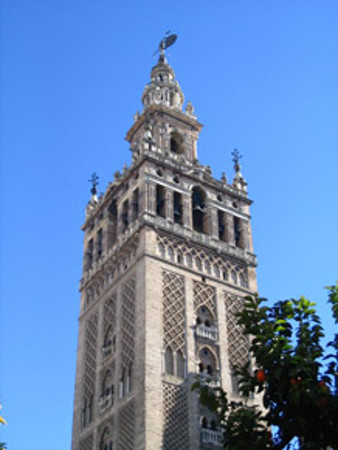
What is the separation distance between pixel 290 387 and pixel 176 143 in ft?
86.0

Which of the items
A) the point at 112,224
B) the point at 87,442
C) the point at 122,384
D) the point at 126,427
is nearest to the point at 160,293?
the point at 122,384

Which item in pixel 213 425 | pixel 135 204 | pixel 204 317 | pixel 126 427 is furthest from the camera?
pixel 135 204

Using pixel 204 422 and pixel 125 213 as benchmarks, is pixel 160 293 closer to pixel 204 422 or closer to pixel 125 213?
pixel 204 422

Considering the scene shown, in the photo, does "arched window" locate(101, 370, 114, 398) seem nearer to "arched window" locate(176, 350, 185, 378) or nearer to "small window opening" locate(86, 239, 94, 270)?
"arched window" locate(176, 350, 185, 378)

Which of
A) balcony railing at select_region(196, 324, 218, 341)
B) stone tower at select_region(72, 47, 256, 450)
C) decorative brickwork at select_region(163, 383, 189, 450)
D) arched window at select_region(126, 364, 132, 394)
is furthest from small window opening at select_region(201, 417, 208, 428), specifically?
balcony railing at select_region(196, 324, 218, 341)

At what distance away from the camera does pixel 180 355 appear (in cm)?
2764

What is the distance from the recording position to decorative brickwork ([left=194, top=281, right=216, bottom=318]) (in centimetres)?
3003

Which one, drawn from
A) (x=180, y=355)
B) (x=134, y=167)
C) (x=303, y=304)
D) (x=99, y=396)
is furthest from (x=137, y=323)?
(x=303, y=304)

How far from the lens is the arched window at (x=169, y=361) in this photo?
26859 millimetres

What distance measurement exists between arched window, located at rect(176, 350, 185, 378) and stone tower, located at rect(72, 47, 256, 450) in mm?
46

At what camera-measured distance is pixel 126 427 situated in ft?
85.3

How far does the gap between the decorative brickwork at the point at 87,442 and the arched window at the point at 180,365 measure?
191 inches

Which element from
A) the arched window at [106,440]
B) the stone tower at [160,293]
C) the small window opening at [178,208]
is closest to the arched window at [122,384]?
the stone tower at [160,293]

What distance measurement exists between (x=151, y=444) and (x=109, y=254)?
10.7 meters
